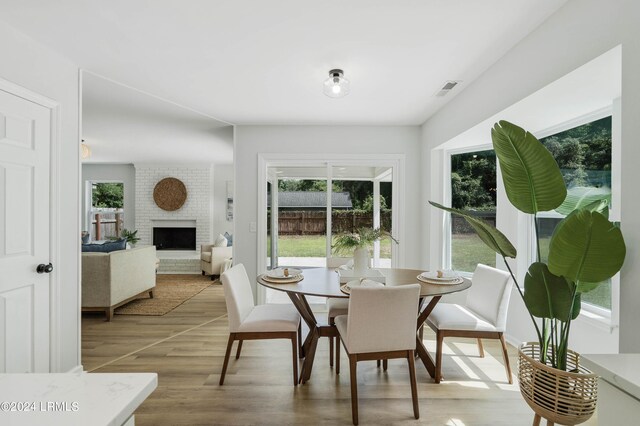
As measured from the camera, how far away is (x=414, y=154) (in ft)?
13.8

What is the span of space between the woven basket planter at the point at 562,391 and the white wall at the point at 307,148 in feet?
8.58

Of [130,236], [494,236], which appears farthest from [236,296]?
[130,236]

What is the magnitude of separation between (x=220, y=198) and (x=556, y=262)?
6930 millimetres

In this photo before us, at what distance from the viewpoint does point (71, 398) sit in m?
0.66

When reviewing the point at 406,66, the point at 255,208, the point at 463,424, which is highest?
the point at 406,66

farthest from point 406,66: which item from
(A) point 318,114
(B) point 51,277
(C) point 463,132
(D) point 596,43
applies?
(B) point 51,277

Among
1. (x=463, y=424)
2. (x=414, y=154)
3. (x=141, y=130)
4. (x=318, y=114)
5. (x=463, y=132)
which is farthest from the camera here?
(x=141, y=130)

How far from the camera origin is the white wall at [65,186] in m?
2.15

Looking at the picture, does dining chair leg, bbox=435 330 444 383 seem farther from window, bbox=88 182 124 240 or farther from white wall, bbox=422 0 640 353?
window, bbox=88 182 124 240

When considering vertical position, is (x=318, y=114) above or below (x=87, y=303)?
above

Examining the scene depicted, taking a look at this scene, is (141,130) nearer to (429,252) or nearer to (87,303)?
(87,303)

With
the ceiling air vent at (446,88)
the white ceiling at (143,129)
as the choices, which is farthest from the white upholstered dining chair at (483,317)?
the white ceiling at (143,129)

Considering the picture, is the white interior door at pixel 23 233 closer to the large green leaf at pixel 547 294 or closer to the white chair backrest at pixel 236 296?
the white chair backrest at pixel 236 296

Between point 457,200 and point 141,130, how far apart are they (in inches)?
169
